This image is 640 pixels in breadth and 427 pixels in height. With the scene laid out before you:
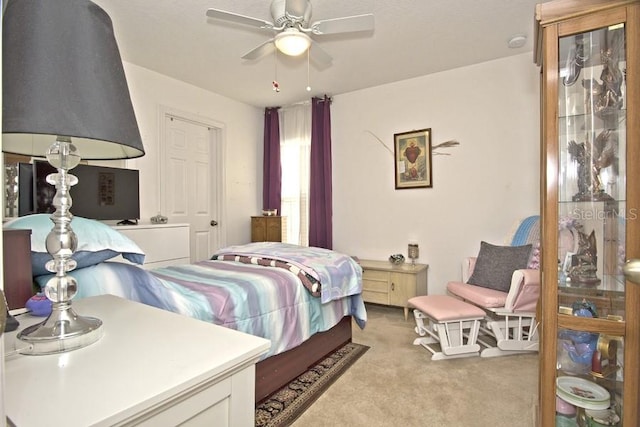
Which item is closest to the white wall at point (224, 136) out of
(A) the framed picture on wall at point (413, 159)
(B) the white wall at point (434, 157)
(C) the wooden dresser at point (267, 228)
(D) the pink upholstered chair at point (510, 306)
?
(B) the white wall at point (434, 157)

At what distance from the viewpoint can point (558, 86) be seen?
3.84 feet

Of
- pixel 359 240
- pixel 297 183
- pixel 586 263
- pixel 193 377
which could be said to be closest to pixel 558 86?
pixel 586 263

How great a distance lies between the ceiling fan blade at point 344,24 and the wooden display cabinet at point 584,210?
3.96 feet

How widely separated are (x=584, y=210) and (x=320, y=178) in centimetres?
349

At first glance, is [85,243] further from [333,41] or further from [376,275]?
[376,275]

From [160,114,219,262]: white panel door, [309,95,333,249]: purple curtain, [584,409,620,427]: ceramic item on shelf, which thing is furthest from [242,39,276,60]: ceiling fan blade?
[584,409,620,427]: ceramic item on shelf

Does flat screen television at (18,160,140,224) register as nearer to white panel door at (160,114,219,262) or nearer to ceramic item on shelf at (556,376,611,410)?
white panel door at (160,114,219,262)

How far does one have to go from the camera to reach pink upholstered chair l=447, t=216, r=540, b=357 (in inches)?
99.0

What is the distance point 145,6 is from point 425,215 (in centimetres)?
330

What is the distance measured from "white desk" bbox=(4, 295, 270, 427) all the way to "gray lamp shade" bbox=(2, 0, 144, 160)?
0.44 metres

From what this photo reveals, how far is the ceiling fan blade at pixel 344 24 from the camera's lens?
7.01 feet

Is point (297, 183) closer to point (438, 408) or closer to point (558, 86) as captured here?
point (438, 408)

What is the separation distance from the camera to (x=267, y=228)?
4602 mm

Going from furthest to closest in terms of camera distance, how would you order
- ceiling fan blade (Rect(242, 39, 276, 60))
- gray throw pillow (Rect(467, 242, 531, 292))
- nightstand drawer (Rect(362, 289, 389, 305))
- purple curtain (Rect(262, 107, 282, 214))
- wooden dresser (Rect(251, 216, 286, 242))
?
purple curtain (Rect(262, 107, 282, 214)) < wooden dresser (Rect(251, 216, 286, 242)) < nightstand drawer (Rect(362, 289, 389, 305)) < gray throw pillow (Rect(467, 242, 531, 292)) < ceiling fan blade (Rect(242, 39, 276, 60))
